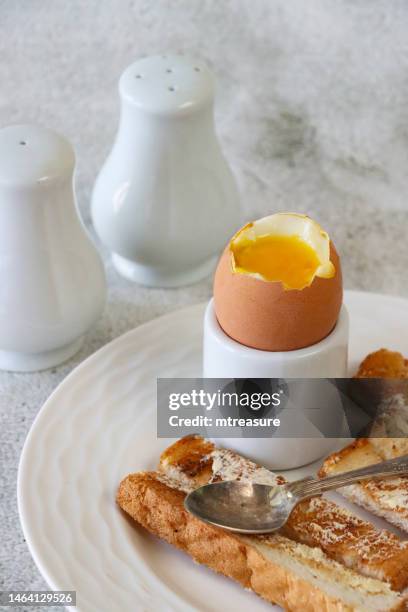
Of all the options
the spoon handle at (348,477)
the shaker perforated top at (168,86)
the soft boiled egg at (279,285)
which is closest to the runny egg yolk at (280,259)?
the soft boiled egg at (279,285)

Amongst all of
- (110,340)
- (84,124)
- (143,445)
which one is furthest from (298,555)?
(84,124)

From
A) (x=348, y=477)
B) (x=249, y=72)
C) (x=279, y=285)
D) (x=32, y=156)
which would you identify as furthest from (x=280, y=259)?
(x=249, y=72)

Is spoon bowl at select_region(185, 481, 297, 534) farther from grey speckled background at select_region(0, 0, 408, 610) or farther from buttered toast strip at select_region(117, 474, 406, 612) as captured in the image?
grey speckled background at select_region(0, 0, 408, 610)

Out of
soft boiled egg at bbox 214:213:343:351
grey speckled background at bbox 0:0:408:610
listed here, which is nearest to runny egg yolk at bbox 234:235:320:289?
soft boiled egg at bbox 214:213:343:351

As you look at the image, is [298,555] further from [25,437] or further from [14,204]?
[14,204]

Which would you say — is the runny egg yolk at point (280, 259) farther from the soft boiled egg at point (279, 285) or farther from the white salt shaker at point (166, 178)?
the white salt shaker at point (166, 178)

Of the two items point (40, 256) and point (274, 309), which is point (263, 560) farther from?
point (40, 256)
